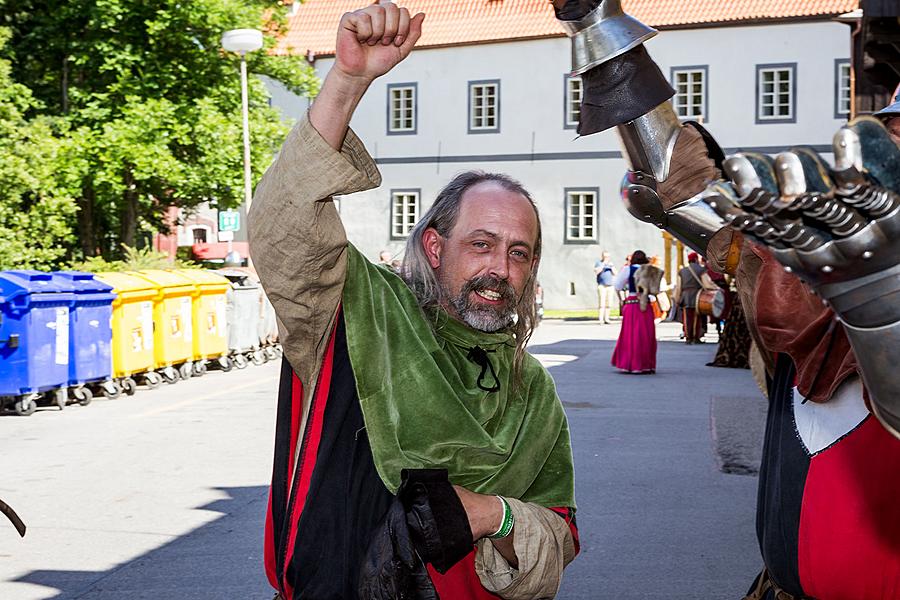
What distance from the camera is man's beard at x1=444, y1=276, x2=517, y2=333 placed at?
274 centimetres

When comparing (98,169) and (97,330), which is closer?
(97,330)

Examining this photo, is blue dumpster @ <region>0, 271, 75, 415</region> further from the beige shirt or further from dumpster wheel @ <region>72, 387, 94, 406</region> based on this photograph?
the beige shirt

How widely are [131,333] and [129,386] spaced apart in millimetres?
630

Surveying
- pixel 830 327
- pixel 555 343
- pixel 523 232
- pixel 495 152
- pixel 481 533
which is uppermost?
pixel 495 152

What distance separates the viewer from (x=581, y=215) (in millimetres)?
38469

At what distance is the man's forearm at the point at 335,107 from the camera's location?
2279 millimetres

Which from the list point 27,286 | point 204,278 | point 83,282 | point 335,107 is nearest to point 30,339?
point 27,286

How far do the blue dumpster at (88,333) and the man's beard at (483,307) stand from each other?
10.6 m

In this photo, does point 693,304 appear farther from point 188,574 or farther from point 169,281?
point 188,574

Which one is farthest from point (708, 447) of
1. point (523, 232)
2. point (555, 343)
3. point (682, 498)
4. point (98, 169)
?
point (98, 169)

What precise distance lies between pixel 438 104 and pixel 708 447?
31037mm

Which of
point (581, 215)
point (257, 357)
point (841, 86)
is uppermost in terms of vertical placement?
point (841, 86)

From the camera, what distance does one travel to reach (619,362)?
17.2m

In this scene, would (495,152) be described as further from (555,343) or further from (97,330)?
(97,330)
